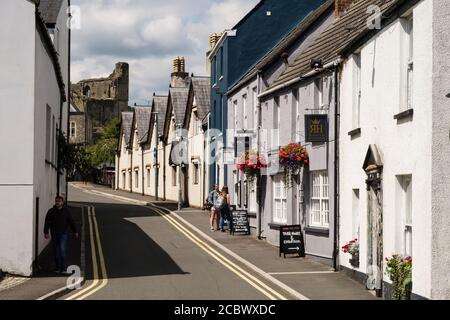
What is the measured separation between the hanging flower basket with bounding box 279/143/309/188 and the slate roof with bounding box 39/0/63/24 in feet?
42.0

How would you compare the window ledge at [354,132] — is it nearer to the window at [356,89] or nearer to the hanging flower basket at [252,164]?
the window at [356,89]

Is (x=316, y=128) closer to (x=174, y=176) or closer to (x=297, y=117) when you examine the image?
(x=297, y=117)

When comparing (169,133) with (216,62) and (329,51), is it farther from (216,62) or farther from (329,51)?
(329,51)

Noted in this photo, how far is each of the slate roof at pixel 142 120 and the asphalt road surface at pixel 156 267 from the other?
1099 inches

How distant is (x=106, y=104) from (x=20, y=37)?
298 ft

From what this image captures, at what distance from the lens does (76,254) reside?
973 inches

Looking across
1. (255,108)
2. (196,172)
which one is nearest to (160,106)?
(196,172)

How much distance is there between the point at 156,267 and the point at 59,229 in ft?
9.37

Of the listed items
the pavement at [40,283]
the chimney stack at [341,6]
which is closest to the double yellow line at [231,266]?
the pavement at [40,283]

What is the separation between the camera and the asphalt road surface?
57.6 ft

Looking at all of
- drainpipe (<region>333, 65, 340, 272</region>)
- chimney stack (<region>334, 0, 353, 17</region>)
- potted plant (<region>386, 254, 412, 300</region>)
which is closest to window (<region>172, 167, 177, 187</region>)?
chimney stack (<region>334, 0, 353, 17</region>)

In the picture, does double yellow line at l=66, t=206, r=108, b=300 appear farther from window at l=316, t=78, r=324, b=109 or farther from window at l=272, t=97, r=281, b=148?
window at l=316, t=78, r=324, b=109

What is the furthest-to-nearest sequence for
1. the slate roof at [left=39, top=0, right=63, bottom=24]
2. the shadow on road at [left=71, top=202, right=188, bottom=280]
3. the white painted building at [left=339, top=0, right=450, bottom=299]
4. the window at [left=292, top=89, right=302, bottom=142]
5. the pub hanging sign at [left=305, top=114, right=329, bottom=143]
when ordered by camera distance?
the slate roof at [left=39, top=0, right=63, bottom=24] < the window at [left=292, top=89, right=302, bottom=142] < the pub hanging sign at [left=305, top=114, right=329, bottom=143] < the shadow on road at [left=71, top=202, right=188, bottom=280] < the white painted building at [left=339, top=0, right=450, bottom=299]

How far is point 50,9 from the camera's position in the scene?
111 feet
